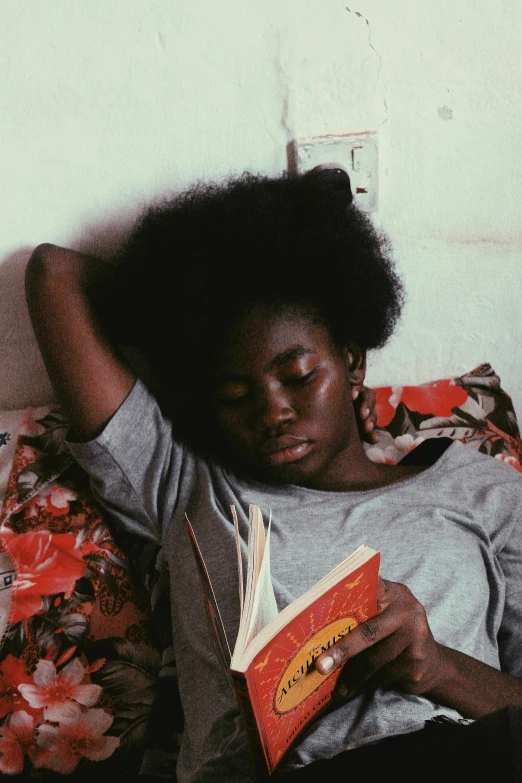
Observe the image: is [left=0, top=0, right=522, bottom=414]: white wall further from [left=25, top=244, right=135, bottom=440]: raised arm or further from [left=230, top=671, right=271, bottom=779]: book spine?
[left=230, top=671, right=271, bottom=779]: book spine

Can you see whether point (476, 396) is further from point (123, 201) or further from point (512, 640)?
point (123, 201)

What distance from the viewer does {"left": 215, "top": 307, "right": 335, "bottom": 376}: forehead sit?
3.26ft

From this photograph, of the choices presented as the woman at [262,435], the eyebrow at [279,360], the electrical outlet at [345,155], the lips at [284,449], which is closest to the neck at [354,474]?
the woman at [262,435]

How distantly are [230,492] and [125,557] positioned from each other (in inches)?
7.6

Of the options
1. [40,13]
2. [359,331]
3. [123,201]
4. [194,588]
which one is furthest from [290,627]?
[40,13]

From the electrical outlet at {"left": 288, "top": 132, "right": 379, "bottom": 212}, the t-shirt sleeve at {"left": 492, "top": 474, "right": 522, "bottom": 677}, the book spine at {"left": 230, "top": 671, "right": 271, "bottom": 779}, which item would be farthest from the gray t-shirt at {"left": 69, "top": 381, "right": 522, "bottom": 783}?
the electrical outlet at {"left": 288, "top": 132, "right": 379, "bottom": 212}

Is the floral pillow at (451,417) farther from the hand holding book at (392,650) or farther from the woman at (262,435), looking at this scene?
the hand holding book at (392,650)

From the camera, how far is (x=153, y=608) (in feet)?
3.46

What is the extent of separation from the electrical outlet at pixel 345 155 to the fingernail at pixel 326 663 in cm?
77

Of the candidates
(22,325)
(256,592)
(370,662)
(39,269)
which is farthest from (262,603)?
(22,325)

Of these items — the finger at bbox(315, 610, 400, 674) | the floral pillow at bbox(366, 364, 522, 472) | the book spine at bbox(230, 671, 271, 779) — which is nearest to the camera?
the book spine at bbox(230, 671, 271, 779)

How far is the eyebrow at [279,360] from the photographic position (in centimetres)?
99

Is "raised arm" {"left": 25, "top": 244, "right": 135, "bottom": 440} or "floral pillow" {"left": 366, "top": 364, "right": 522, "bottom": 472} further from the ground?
"raised arm" {"left": 25, "top": 244, "right": 135, "bottom": 440}

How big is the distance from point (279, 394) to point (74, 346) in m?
0.31
